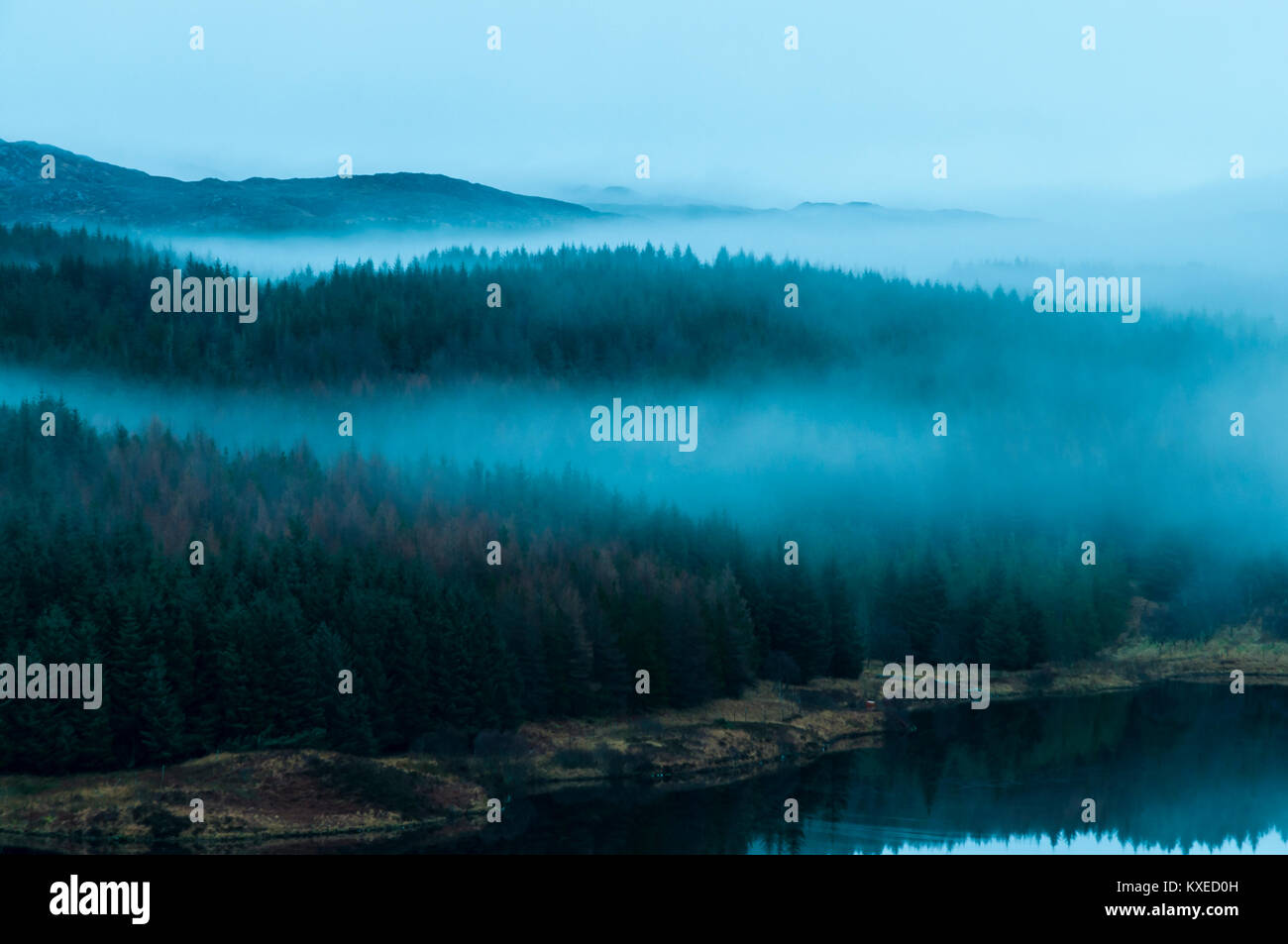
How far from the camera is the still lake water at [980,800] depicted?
6831 cm

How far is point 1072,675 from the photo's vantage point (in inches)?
4843

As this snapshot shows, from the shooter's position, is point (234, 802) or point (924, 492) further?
point (924, 492)

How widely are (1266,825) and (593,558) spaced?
172ft

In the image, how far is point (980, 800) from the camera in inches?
3061

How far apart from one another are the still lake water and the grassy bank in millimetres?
2897

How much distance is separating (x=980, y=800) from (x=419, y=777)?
31.4 m

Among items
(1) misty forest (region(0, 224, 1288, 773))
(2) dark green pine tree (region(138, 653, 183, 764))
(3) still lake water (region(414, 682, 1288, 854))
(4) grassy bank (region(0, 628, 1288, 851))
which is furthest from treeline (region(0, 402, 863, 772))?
(3) still lake water (region(414, 682, 1288, 854))

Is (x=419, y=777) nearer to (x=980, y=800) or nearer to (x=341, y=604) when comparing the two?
(x=341, y=604)

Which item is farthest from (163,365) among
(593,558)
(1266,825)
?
(1266,825)

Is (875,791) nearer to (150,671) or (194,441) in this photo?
(150,671)

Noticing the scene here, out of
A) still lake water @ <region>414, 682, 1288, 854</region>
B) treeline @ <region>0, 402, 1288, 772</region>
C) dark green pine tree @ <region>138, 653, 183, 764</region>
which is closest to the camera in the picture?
still lake water @ <region>414, 682, 1288, 854</region>

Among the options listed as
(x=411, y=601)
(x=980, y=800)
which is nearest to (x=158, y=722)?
(x=411, y=601)

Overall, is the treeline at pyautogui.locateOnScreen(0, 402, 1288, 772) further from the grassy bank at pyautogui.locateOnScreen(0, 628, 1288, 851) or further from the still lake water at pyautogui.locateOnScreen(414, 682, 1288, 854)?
the still lake water at pyautogui.locateOnScreen(414, 682, 1288, 854)

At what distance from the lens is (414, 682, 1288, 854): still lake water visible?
6831cm
